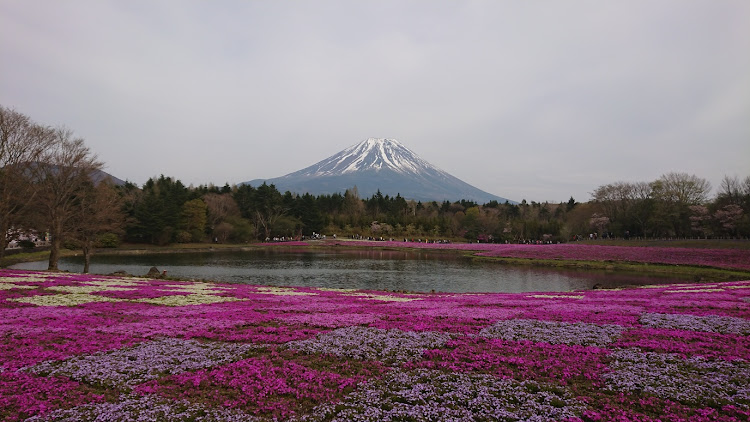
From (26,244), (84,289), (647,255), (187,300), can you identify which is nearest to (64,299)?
(84,289)

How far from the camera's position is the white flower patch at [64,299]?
16781mm

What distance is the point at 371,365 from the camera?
9.13 m

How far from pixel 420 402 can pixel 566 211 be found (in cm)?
16224

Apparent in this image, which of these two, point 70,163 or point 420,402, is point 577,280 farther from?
point 70,163

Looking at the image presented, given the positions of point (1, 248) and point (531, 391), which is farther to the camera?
point (1, 248)

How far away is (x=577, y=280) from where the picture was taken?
4172 cm

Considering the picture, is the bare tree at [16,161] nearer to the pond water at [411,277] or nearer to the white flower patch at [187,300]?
the pond water at [411,277]

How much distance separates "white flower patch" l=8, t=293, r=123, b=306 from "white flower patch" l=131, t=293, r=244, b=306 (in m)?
1.73

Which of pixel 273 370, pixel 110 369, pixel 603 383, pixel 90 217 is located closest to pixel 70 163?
pixel 90 217

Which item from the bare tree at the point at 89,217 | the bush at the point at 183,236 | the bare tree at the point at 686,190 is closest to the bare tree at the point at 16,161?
the bare tree at the point at 89,217

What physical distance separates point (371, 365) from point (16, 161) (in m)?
37.3

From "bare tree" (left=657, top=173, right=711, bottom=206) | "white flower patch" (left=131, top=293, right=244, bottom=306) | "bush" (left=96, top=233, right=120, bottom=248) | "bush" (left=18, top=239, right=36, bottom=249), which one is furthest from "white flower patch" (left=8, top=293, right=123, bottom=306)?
"bare tree" (left=657, top=173, right=711, bottom=206)

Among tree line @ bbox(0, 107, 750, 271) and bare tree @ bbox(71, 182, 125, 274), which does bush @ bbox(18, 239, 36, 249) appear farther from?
bare tree @ bbox(71, 182, 125, 274)

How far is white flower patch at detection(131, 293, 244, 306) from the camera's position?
18.4 m
